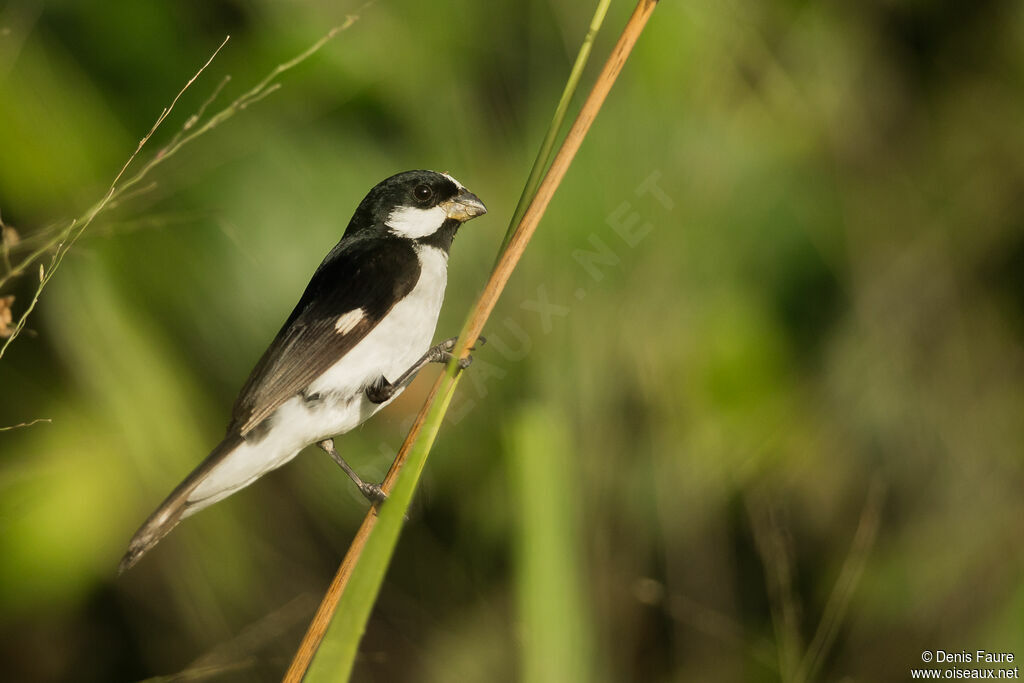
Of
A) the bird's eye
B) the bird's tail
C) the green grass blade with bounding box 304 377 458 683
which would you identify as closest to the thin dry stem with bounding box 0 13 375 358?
the bird's tail

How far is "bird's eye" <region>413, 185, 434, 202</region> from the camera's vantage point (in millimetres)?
1815

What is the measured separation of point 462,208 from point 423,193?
0.28 ft

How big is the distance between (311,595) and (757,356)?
1.40 metres

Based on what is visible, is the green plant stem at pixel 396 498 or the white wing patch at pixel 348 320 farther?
the white wing patch at pixel 348 320

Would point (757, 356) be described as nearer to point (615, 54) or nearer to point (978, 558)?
point (978, 558)

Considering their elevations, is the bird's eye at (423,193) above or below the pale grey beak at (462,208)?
above

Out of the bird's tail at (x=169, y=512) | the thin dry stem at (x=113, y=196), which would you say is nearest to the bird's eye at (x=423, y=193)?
the thin dry stem at (x=113, y=196)

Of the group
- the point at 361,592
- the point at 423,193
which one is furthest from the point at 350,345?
the point at 361,592

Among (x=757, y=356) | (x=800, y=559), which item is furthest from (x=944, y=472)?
(x=757, y=356)

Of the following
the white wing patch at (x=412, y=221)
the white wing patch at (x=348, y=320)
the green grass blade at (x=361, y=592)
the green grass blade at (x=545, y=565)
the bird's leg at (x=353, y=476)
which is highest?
the white wing patch at (x=412, y=221)

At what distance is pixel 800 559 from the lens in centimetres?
244

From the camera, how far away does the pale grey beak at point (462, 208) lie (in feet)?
5.98

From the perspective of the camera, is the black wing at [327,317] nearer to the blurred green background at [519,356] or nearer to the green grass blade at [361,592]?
the blurred green background at [519,356]

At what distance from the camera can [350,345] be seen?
1526mm
